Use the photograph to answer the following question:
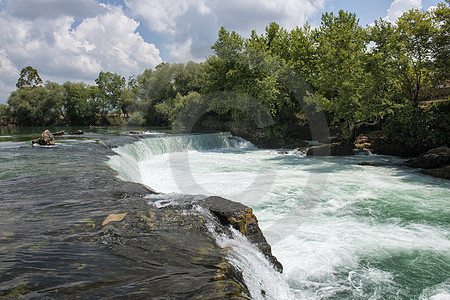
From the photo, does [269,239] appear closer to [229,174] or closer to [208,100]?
[229,174]

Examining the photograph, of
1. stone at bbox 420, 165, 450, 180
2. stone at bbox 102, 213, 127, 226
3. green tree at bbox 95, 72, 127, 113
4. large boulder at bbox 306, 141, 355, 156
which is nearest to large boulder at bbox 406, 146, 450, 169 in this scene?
stone at bbox 420, 165, 450, 180

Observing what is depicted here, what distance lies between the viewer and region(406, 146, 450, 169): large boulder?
13.7 meters

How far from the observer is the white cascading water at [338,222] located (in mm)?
4648

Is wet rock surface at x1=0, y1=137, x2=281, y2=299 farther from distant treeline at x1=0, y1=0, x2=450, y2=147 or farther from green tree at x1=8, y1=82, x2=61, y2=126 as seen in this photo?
green tree at x1=8, y1=82, x2=61, y2=126

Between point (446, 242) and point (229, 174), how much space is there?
940cm

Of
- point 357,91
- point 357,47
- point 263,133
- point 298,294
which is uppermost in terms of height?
point 357,47

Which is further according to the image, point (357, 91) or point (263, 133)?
point (263, 133)

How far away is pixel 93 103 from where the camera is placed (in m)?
52.1

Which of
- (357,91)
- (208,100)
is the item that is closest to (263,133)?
(208,100)

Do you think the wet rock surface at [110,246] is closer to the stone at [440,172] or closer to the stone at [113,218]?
the stone at [113,218]

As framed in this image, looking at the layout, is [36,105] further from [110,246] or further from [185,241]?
[185,241]

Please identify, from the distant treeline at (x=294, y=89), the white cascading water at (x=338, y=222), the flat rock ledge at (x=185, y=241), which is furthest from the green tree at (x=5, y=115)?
the flat rock ledge at (x=185, y=241)

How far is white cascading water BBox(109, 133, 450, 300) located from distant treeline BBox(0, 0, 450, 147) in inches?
→ 177

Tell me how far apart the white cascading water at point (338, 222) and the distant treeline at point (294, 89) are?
4.50m
